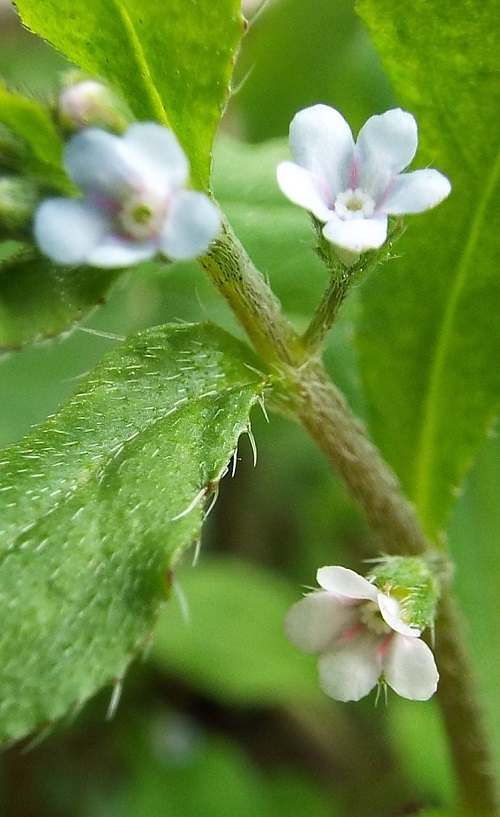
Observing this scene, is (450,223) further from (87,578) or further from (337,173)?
(87,578)

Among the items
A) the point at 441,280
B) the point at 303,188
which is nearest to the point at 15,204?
the point at 303,188

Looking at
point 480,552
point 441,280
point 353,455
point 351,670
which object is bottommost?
point 480,552

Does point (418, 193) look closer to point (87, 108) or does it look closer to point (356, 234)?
point (356, 234)

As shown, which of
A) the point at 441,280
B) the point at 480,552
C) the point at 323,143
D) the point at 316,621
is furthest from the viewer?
the point at 480,552

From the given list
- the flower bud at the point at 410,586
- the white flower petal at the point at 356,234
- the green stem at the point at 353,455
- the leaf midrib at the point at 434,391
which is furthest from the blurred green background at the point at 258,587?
the white flower petal at the point at 356,234

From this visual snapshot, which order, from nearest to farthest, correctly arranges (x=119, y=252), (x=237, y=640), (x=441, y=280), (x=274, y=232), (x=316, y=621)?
1. (x=119, y=252)
2. (x=316, y=621)
3. (x=441, y=280)
4. (x=274, y=232)
5. (x=237, y=640)

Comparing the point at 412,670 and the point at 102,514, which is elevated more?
the point at 102,514
